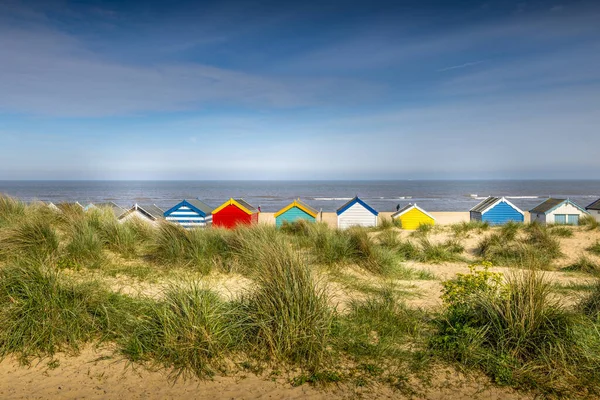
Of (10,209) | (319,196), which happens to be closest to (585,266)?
(10,209)

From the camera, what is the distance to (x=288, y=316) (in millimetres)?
5324

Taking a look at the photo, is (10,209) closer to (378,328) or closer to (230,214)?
(230,214)

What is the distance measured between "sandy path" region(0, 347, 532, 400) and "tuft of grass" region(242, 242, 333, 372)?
45cm

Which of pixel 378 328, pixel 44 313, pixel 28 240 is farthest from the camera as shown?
pixel 28 240

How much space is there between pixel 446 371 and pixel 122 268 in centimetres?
717

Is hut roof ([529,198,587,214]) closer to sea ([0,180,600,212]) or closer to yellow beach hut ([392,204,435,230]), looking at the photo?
yellow beach hut ([392,204,435,230])

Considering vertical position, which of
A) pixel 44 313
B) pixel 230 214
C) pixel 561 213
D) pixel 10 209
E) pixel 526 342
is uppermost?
pixel 10 209

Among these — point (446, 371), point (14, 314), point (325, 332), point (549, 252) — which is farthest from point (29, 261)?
point (549, 252)

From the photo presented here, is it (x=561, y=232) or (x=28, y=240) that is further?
(x=561, y=232)

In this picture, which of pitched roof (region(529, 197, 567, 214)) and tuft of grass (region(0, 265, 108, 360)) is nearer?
tuft of grass (region(0, 265, 108, 360))

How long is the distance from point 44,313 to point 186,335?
201cm

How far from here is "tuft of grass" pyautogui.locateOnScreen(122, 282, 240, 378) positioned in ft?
16.6

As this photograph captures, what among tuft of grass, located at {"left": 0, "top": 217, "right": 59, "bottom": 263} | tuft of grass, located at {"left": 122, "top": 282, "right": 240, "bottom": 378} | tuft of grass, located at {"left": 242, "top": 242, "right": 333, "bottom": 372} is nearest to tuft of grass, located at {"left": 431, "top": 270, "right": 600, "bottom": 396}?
tuft of grass, located at {"left": 242, "top": 242, "right": 333, "bottom": 372}

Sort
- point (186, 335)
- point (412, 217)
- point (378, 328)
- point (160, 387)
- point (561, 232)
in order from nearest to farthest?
point (160, 387) → point (186, 335) → point (378, 328) → point (561, 232) → point (412, 217)
